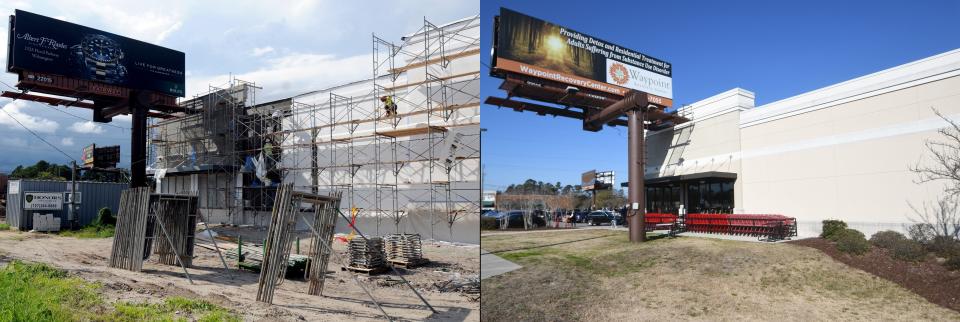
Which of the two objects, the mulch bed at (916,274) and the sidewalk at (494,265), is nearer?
the sidewalk at (494,265)

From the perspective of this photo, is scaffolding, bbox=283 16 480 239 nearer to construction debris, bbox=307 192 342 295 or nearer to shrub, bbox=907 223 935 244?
construction debris, bbox=307 192 342 295

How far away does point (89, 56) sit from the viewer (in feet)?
110

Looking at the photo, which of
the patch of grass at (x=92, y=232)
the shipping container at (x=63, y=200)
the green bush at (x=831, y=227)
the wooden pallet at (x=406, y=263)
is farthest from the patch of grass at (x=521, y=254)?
the shipping container at (x=63, y=200)

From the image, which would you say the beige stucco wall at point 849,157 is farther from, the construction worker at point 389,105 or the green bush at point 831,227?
the construction worker at point 389,105

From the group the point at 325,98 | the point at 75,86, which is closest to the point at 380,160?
the point at 325,98

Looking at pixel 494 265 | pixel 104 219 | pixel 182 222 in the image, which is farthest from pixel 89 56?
pixel 494 265

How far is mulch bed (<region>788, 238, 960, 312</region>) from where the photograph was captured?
8.41m

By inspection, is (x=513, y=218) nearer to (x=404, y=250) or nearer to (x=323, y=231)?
(x=323, y=231)

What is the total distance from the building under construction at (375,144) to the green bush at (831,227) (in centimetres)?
1270

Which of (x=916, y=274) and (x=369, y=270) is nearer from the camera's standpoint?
(x=916, y=274)

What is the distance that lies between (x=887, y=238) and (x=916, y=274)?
1.25m

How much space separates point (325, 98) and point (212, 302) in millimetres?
21045

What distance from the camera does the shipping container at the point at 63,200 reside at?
3316cm

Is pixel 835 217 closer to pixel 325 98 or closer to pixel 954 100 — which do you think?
pixel 954 100
